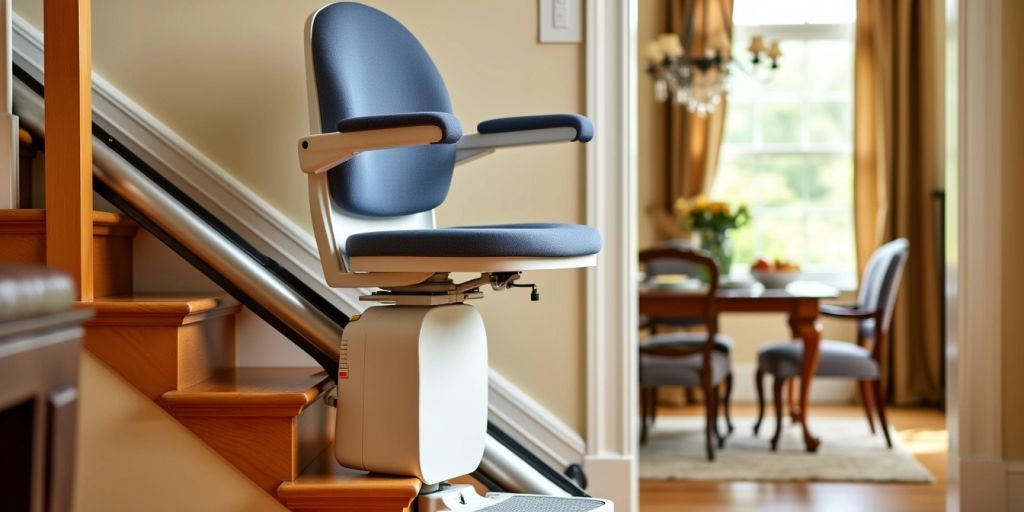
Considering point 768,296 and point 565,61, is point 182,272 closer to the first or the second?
point 565,61

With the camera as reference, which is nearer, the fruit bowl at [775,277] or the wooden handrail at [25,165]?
the wooden handrail at [25,165]

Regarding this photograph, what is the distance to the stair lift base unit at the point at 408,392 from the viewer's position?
80.4 inches

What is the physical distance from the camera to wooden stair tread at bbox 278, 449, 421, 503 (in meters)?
2.01

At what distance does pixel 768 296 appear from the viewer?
4.28 m

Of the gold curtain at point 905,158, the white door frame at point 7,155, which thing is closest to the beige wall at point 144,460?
the white door frame at point 7,155

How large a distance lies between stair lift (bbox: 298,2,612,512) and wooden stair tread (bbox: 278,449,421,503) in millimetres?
36

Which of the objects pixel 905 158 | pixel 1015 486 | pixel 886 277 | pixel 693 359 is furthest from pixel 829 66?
pixel 1015 486

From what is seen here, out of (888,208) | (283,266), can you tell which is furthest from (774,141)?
(283,266)

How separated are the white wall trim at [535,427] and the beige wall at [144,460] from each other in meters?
0.84

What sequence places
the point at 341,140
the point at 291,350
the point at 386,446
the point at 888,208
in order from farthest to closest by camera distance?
the point at 888,208
the point at 291,350
the point at 386,446
the point at 341,140

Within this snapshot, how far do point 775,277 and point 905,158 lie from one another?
179cm

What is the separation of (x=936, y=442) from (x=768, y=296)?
1.15 m

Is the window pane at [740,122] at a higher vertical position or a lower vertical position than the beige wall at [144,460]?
higher

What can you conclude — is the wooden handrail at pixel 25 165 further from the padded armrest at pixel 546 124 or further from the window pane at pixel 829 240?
the window pane at pixel 829 240
